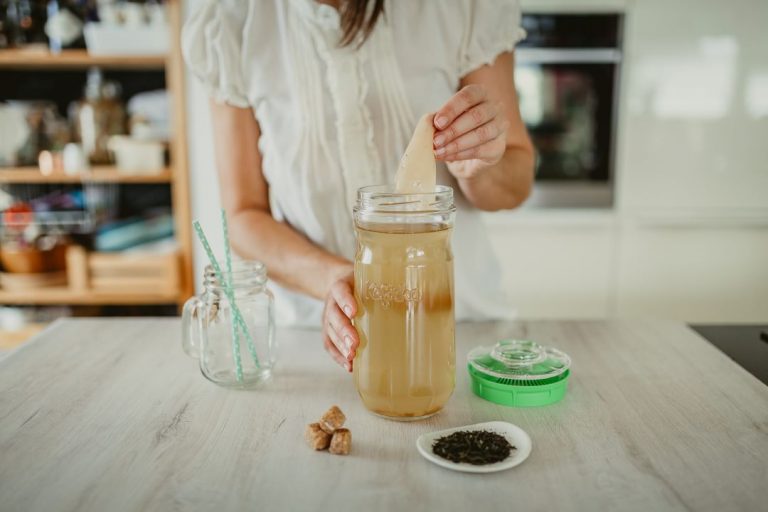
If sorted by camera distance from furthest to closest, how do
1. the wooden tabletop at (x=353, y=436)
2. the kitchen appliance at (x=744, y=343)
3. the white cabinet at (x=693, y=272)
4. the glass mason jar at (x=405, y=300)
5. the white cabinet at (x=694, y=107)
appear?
the white cabinet at (x=693, y=272)
the white cabinet at (x=694, y=107)
the kitchen appliance at (x=744, y=343)
the glass mason jar at (x=405, y=300)
the wooden tabletop at (x=353, y=436)

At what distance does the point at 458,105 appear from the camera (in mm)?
769

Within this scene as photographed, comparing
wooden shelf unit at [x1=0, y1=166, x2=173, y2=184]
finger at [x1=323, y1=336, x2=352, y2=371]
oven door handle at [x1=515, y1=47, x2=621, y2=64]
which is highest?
oven door handle at [x1=515, y1=47, x2=621, y2=64]

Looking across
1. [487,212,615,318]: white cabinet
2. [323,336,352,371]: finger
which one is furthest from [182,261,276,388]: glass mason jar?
[487,212,615,318]: white cabinet

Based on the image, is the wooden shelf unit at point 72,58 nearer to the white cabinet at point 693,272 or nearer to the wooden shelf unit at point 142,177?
the wooden shelf unit at point 142,177

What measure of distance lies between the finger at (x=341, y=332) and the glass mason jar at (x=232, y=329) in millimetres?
138

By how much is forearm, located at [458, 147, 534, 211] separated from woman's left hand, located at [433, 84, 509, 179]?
180mm

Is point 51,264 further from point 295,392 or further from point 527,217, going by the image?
point 295,392

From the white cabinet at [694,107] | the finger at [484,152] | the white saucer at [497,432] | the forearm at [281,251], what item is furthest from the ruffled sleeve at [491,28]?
the white cabinet at [694,107]

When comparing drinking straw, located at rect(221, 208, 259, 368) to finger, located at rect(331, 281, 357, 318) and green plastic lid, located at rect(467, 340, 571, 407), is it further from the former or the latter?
green plastic lid, located at rect(467, 340, 571, 407)

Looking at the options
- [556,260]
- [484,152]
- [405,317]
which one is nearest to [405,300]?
[405,317]

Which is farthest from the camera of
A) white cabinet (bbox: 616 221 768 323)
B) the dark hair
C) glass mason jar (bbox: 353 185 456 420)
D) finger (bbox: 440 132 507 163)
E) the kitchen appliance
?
white cabinet (bbox: 616 221 768 323)

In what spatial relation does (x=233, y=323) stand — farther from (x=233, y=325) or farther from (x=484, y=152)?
(x=484, y=152)

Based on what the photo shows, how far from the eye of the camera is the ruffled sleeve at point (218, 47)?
3.51ft

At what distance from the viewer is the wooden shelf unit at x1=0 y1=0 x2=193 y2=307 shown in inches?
95.1
